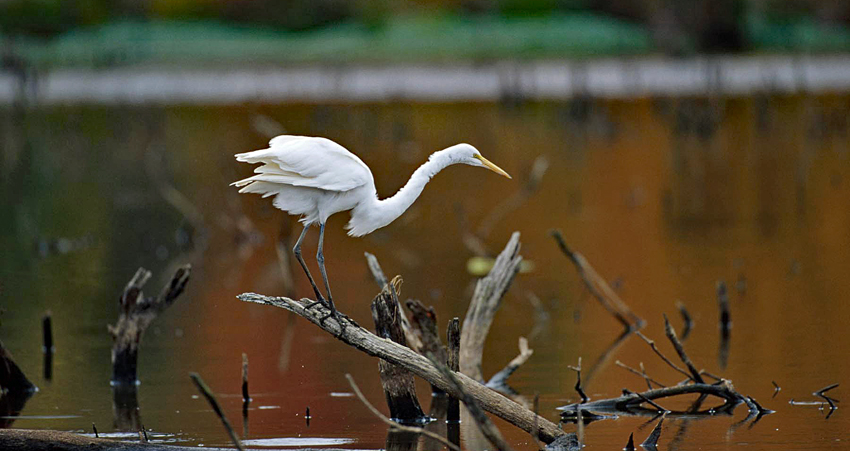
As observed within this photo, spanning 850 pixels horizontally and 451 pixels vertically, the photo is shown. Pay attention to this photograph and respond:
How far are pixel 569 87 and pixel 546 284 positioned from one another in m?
27.8

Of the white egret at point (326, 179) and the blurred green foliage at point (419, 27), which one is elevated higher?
the white egret at point (326, 179)

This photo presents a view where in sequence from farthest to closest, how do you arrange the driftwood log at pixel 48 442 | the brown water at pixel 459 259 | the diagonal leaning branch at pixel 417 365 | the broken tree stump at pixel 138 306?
1. the broken tree stump at pixel 138 306
2. the brown water at pixel 459 259
3. the diagonal leaning branch at pixel 417 365
4. the driftwood log at pixel 48 442

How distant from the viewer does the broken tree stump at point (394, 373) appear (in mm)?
8617

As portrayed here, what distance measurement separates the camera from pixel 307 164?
7.72 metres

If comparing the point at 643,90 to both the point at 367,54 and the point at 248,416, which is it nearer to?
the point at 367,54

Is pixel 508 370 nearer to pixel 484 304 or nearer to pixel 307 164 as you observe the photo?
pixel 484 304

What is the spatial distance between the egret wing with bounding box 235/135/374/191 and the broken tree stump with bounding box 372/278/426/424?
955 millimetres

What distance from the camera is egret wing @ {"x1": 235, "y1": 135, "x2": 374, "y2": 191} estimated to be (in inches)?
303

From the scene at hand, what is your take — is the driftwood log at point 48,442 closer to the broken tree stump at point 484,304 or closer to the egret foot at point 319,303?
the egret foot at point 319,303

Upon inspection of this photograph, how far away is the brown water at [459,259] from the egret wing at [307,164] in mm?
1627

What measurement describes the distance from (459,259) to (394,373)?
7429 mm

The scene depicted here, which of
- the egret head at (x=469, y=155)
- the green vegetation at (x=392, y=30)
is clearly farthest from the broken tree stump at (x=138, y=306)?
the green vegetation at (x=392, y=30)

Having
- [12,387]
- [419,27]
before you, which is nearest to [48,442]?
[12,387]

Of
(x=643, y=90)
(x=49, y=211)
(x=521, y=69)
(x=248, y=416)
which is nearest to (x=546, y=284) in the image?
(x=248, y=416)
